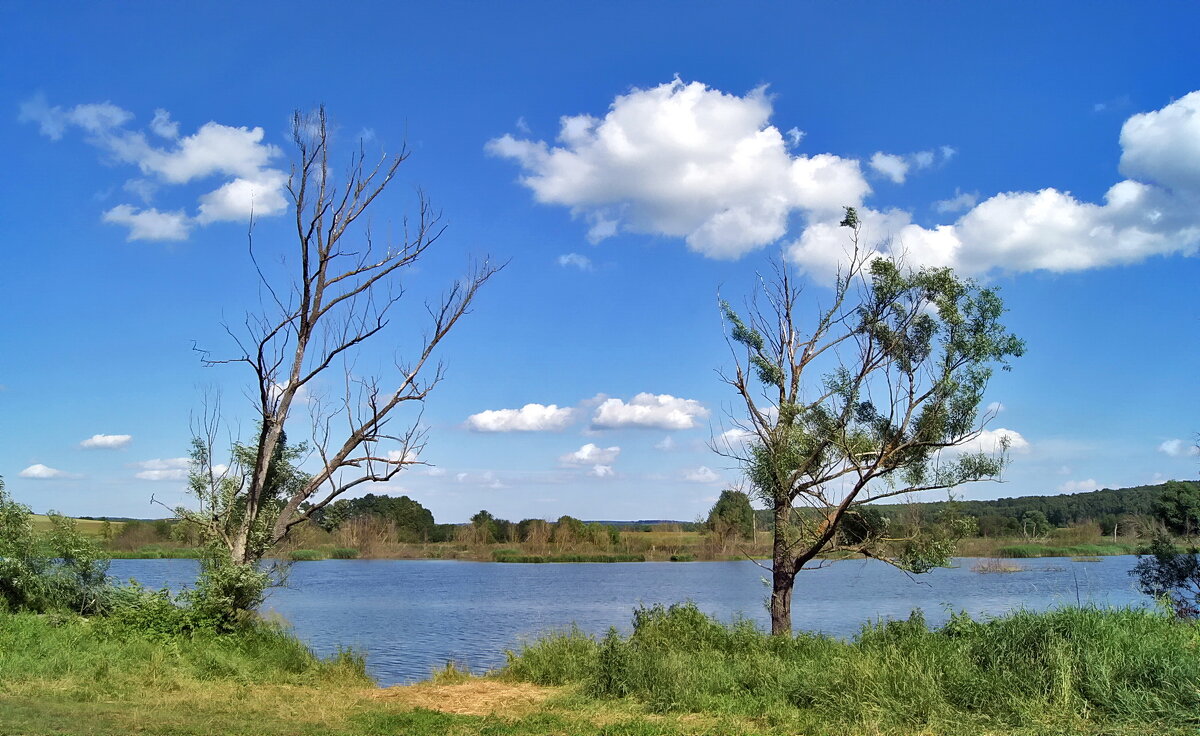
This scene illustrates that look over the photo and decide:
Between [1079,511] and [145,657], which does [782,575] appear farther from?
[1079,511]

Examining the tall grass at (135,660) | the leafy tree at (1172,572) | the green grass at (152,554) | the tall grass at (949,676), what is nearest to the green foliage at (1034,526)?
the leafy tree at (1172,572)

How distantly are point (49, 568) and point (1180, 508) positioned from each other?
A: 97.8 ft

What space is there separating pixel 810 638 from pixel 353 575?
47.2 metres

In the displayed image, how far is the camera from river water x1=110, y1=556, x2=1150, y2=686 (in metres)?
23.4

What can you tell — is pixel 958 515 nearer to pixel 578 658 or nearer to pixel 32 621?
pixel 578 658

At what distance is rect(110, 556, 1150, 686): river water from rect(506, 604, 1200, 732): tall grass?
1686 mm

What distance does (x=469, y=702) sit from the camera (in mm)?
12195

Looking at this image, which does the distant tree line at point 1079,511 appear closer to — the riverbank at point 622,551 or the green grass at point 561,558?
the riverbank at point 622,551

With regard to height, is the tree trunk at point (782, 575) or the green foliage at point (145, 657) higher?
the tree trunk at point (782, 575)

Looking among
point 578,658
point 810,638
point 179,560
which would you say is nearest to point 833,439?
point 810,638

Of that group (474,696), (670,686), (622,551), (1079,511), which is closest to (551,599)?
(474,696)

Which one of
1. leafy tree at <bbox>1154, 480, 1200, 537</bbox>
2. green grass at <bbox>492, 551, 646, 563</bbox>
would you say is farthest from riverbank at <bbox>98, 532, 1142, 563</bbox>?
leafy tree at <bbox>1154, 480, 1200, 537</bbox>

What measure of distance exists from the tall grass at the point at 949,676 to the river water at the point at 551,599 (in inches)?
66.4

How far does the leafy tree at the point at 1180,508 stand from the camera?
997 inches
